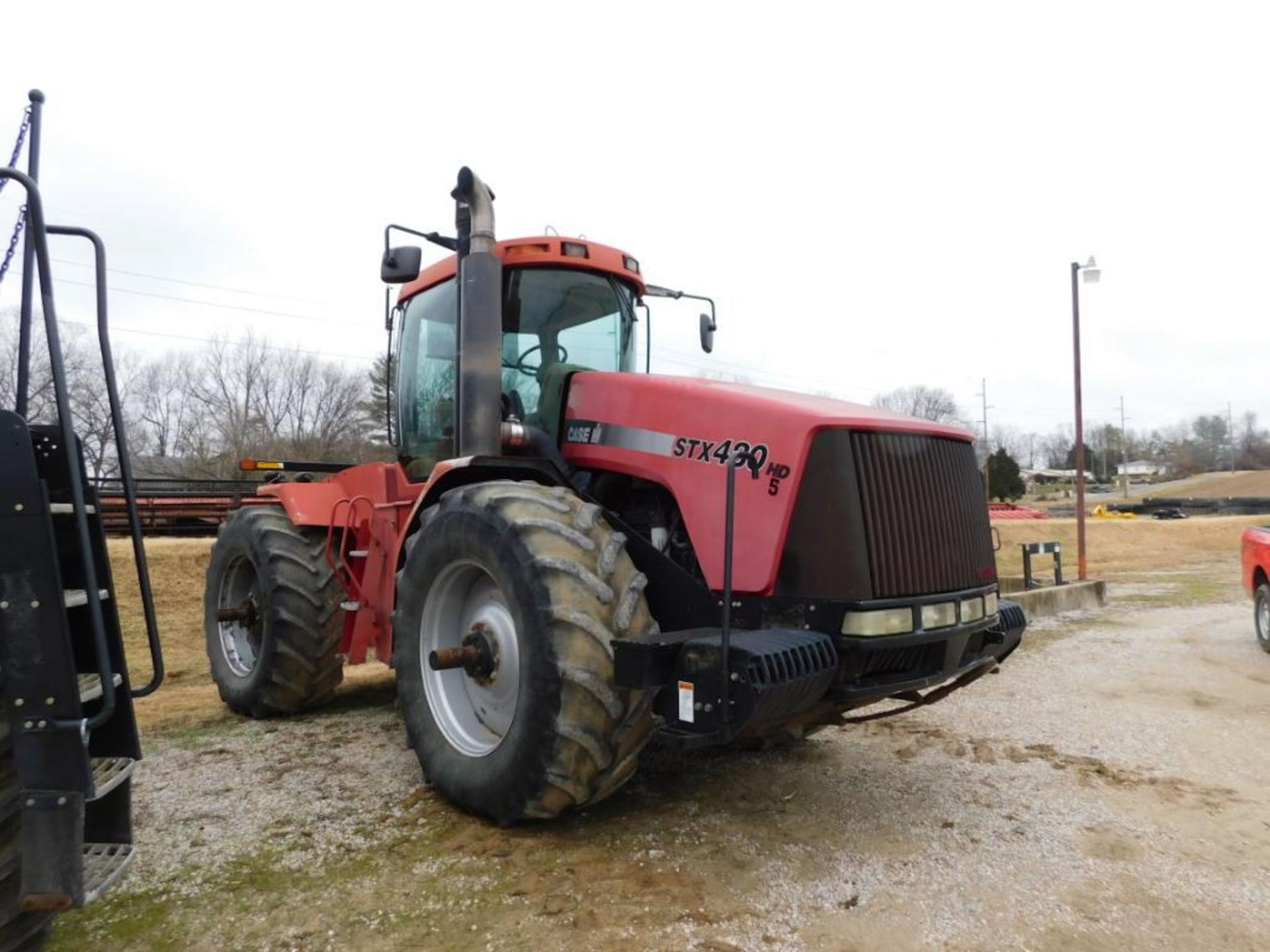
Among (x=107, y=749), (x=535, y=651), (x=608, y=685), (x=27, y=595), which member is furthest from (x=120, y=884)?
(x=608, y=685)

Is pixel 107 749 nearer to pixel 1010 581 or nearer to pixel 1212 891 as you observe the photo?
pixel 1212 891

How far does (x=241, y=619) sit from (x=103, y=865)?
11.4 feet

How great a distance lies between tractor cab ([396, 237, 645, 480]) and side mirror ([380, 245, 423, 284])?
0.88 ft

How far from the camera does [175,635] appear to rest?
38.5 feet

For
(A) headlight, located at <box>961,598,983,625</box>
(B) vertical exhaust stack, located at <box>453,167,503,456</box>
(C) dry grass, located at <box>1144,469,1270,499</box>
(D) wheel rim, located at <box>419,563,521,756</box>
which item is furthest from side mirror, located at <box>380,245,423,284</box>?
(C) dry grass, located at <box>1144,469,1270,499</box>

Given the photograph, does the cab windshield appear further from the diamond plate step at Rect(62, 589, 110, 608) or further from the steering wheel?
the diamond plate step at Rect(62, 589, 110, 608)

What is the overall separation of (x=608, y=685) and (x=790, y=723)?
806 mm

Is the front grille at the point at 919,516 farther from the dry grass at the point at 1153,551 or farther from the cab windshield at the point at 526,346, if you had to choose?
the dry grass at the point at 1153,551

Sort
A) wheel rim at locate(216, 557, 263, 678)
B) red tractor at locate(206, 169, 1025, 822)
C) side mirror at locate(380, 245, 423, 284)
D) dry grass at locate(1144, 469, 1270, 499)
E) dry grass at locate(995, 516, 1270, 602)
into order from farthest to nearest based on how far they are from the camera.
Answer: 1. dry grass at locate(1144, 469, 1270, 499)
2. dry grass at locate(995, 516, 1270, 602)
3. wheel rim at locate(216, 557, 263, 678)
4. side mirror at locate(380, 245, 423, 284)
5. red tractor at locate(206, 169, 1025, 822)

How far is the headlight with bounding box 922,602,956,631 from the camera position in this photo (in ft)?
11.1

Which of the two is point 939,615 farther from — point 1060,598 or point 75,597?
point 1060,598

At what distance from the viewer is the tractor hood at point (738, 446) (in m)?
3.31

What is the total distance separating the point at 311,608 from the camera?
17.4ft

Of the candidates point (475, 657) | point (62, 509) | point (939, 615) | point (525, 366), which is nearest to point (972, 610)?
point (939, 615)
